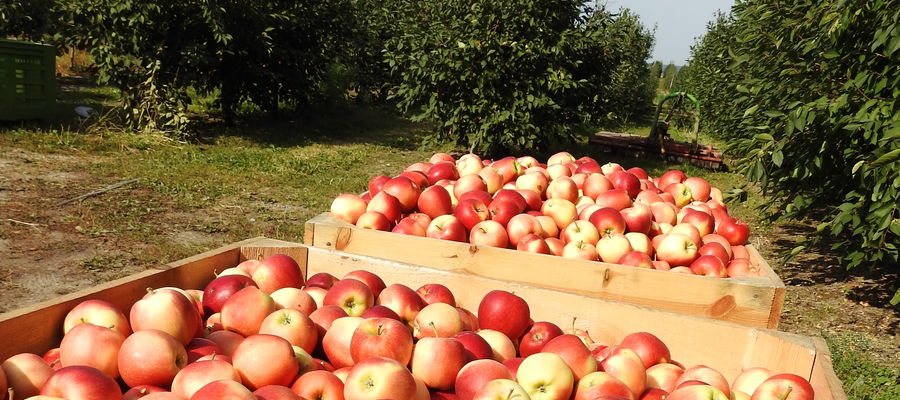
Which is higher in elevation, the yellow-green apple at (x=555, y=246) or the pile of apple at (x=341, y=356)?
the yellow-green apple at (x=555, y=246)

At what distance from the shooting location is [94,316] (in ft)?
6.59

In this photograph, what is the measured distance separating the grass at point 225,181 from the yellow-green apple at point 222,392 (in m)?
3.48

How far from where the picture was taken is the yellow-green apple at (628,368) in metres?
2.07

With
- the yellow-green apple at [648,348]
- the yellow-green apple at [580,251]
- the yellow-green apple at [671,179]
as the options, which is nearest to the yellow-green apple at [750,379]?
the yellow-green apple at [648,348]

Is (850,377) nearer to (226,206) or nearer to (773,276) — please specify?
(773,276)

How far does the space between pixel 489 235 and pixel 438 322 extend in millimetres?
1062

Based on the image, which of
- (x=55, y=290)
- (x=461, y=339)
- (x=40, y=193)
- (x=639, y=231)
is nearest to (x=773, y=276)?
(x=639, y=231)

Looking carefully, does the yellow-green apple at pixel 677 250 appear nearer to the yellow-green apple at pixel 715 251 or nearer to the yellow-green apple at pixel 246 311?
the yellow-green apple at pixel 715 251

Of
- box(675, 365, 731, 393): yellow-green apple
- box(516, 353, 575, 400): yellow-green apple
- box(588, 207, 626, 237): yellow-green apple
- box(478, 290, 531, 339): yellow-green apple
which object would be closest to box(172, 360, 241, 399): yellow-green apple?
box(516, 353, 575, 400): yellow-green apple

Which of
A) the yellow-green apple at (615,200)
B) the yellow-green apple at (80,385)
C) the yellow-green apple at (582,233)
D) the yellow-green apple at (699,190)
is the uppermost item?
the yellow-green apple at (699,190)

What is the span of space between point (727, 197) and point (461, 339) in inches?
141

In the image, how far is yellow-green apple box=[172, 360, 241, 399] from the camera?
1745 mm

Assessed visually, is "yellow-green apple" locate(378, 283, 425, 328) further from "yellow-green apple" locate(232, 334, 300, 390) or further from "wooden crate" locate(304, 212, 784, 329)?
"wooden crate" locate(304, 212, 784, 329)

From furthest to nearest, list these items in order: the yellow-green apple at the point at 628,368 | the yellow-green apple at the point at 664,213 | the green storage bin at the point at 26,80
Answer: the green storage bin at the point at 26,80
the yellow-green apple at the point at 664,213
the yellow-green apple at the point at 628,368
